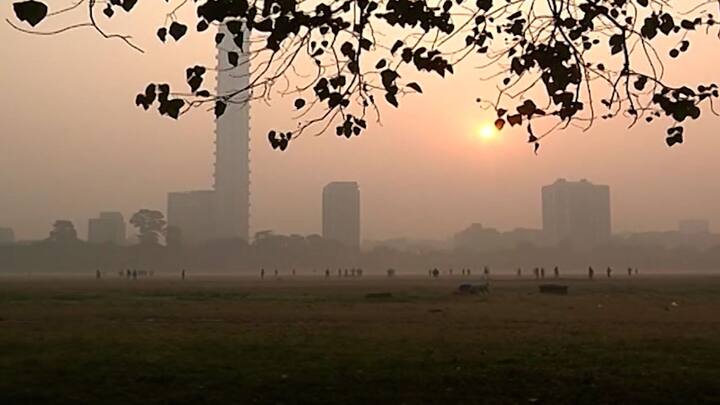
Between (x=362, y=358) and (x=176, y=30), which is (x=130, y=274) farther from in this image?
(x=176, y=30)

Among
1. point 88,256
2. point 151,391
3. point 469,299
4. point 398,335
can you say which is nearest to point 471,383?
point 151,391

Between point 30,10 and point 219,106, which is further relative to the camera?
point 219,106

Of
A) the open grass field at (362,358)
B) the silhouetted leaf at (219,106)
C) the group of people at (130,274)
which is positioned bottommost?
the open grass field at (362,358)

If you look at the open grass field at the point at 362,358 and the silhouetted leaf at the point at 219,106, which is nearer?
the silhouetted leaf at the point at 219,106

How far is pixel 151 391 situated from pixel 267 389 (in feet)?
6.28

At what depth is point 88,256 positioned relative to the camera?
637 feet

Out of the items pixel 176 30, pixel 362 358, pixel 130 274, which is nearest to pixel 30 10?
pixel 176 30

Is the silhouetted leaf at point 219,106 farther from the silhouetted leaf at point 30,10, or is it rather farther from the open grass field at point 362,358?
the open grass field at point 362,358

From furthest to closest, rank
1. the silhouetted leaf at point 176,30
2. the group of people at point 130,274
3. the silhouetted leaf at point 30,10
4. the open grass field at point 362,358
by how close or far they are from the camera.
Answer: the group of people at point 130,274
the open grass field at point 362,358
the silhouetted leaf at point 176,30
the silhouetted leaf at point 30,10

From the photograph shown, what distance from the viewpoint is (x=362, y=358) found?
669 inches

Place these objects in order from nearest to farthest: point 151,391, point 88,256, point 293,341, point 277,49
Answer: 1. point 277,49
2. point 151,391
3. point 293,341
4. point 88,256

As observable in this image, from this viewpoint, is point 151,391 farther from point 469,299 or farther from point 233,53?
point 469,299

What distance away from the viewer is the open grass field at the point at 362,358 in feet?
43.7

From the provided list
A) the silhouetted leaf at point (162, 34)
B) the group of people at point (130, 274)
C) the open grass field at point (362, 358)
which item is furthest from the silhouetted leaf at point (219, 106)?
the group of people at point (130, 274)
